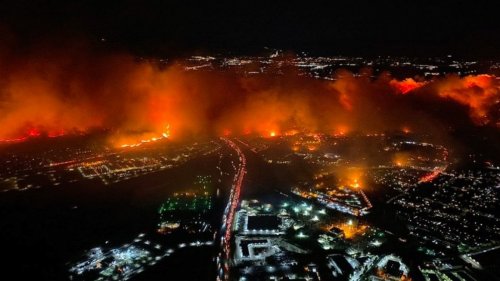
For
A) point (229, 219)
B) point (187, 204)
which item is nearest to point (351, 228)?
point (229, 219)

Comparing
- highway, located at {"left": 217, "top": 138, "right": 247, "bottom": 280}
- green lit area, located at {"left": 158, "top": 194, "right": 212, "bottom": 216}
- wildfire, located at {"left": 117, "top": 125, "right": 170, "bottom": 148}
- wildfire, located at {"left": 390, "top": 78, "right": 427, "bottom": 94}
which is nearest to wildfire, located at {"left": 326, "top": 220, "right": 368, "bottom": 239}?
highway, located at {"left": 217, "top": 138, "right": 247, "bottom": 280}

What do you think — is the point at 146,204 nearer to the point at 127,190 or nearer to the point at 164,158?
the point at 127,190

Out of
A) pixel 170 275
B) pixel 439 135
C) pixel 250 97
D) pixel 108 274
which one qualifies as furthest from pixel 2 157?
pixel 439 135

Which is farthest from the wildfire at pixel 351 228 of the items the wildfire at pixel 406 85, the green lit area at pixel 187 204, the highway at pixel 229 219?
the wildfire at pixel 406 85

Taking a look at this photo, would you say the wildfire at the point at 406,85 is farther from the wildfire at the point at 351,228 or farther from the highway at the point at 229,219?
the wildfire at the point at 351,228

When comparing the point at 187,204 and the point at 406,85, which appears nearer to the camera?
the point at 187,204

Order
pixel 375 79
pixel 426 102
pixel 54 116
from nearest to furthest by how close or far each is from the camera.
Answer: pixel 54 116
pixel 426 102
pixel 375 79

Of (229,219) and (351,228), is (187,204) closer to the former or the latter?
(229,219)

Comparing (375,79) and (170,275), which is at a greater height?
(375,79)
